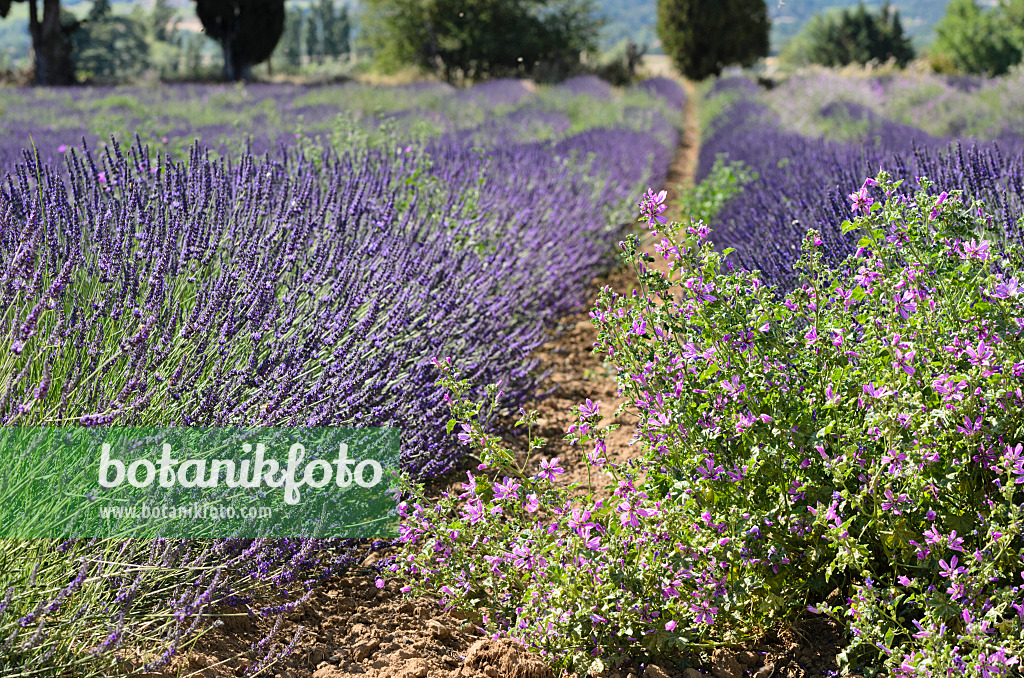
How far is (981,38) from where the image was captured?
29.6 metres

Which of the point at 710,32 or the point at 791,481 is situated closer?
the point at 791,481

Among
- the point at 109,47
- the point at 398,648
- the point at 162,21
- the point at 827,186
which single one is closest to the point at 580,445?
the point at 398,648

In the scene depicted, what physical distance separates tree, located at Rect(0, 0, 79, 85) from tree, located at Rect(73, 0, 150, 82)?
735 cm

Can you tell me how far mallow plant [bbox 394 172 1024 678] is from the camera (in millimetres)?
1643

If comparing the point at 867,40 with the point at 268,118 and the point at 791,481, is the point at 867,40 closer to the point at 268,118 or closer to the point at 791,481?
the point at 268,118

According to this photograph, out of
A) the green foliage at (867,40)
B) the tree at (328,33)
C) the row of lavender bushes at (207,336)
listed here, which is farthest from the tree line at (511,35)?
the tree at (328,33)

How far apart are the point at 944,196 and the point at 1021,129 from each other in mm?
6258

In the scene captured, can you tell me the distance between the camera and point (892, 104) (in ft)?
39.4

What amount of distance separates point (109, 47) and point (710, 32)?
37.7 m

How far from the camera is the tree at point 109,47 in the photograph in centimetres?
4288

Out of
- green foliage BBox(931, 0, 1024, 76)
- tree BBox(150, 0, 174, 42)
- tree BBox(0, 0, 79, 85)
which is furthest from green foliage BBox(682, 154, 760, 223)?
tree BBox(150, 0, 174, 42)

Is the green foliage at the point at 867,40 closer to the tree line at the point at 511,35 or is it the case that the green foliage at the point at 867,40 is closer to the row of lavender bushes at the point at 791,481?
the tree line at the point at 511,35

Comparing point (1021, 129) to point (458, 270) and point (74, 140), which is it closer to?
point (458, 270)

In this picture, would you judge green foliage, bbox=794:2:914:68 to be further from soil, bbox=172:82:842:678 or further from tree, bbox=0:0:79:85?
soil, bbox=172:82:842:678
